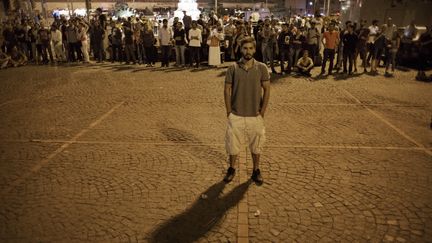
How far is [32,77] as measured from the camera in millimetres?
13930

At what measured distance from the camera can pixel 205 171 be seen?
565 centimetres

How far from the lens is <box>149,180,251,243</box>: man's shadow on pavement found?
13.3 feet

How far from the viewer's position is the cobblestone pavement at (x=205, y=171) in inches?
166

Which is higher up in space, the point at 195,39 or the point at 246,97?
the point at 195,39

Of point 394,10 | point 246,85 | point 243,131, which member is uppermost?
point 394,10

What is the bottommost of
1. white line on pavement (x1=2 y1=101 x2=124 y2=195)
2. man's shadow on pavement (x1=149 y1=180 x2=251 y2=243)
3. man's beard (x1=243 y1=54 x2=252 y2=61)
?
man's shadow on pavement (x1=149 y1=180 x2=251 y2=243)

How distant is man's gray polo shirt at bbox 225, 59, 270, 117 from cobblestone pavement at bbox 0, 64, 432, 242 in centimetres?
124

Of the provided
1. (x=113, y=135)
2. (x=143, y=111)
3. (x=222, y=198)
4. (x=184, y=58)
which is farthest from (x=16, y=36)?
(x=222, y=198)

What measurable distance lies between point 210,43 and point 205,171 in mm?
10926

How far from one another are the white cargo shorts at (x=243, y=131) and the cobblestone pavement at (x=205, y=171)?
27.4 inches

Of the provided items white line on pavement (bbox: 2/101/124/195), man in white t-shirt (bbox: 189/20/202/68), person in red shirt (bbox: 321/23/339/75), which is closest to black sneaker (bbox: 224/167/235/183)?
white line on pavement (bbox: 2/101/124/195)

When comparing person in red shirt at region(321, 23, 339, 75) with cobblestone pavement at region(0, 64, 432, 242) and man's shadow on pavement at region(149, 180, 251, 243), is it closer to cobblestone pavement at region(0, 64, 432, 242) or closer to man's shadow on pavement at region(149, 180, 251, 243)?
cobblestone pavement at region(0, 64, 432, 242)

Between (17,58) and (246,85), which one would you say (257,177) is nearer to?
(246,85)

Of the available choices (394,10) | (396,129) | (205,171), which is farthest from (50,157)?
(394,10)
